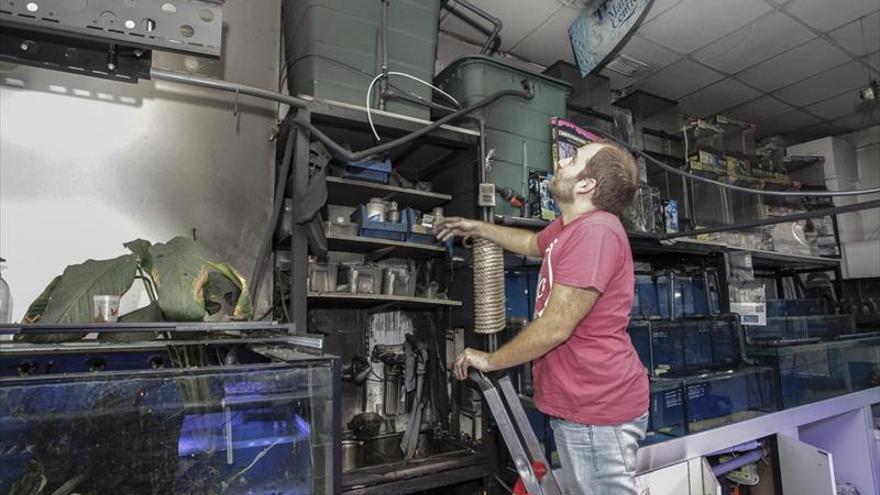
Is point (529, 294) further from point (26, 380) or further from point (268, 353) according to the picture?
point (26, 380)

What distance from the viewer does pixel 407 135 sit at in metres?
1.69

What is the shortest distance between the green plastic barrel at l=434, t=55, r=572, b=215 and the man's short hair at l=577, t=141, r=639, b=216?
2.00 ft

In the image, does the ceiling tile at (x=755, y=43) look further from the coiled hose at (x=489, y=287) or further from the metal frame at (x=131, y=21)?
the metal frame at (x=131, y=21)

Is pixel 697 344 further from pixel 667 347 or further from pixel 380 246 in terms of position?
pixel 380 246

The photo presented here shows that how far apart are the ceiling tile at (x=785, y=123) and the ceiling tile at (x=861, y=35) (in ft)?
2.99

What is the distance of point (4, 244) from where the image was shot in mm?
1592

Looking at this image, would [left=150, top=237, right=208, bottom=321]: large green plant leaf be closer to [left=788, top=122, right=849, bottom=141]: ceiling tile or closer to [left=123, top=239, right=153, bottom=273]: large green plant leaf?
[left=123, top=239, right=153, bottom=273]: large green plant leaf

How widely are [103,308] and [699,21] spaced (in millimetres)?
3191

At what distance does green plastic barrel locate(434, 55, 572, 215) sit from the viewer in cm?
194

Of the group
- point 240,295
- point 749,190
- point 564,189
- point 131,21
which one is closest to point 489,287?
point 564,189

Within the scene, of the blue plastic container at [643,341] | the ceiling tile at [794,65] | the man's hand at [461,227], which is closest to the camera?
the man's hand at [461,227]

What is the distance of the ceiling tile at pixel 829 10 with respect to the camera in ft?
8.40

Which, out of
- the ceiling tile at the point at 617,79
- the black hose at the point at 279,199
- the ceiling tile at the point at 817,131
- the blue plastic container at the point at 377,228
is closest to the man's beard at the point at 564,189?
the blue plastic container at the point at 377,228

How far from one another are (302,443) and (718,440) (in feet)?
7.03
